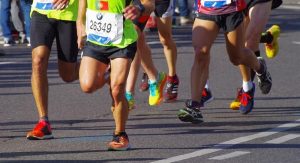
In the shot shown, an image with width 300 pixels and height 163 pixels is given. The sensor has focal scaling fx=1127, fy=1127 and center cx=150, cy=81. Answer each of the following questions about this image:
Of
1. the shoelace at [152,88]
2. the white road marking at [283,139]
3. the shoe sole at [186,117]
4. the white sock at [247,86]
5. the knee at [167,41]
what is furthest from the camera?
the knee at [167,41]

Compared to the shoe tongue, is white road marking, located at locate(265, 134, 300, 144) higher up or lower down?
lower down

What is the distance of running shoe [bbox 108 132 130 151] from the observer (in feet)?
31.1

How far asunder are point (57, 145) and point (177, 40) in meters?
9.49

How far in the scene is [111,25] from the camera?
9.55 metres

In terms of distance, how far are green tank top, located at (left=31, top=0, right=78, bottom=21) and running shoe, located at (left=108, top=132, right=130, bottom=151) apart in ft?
4.19

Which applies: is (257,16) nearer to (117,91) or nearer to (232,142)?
(232,142)

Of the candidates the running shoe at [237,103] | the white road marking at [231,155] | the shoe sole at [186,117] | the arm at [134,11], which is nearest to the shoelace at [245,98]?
the running shoe at [237,103]

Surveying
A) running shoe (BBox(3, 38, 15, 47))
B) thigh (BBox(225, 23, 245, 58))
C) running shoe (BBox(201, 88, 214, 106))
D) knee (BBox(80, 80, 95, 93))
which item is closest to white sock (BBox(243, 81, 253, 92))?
running shoe (BBox(201, 88, 214, 106))

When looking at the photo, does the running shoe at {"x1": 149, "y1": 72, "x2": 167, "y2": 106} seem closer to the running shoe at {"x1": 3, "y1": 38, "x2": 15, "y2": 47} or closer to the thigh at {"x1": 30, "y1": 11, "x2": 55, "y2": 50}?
the thigh at {"x1": 30, "y1": 11, "x2": 55, "y2": 50}

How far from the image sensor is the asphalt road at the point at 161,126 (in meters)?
9.39

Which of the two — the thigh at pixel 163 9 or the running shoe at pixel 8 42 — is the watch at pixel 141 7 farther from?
the running shoe at pixel 8 42

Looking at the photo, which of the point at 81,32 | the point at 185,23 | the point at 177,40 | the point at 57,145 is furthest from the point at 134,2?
the point at 185,23

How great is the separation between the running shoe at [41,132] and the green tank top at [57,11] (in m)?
0.96

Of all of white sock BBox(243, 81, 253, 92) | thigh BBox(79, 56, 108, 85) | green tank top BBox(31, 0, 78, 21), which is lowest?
white sock BBox(243, 81, 253, 92)
